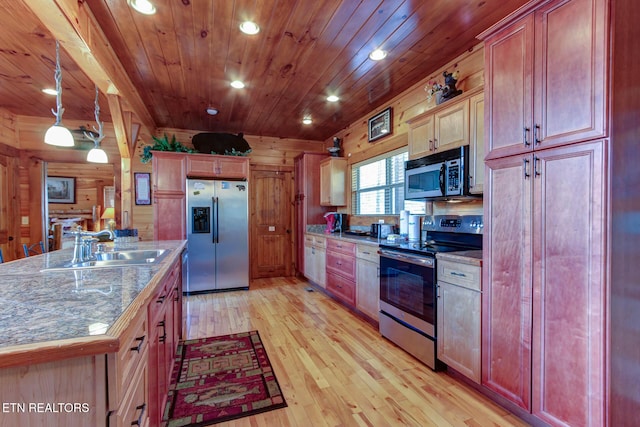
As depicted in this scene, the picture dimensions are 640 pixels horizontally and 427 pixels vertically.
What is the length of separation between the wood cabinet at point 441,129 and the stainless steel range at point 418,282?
0.65 meters

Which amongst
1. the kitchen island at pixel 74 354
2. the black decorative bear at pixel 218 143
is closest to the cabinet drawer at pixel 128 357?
the kitchen island at pixel 74 354

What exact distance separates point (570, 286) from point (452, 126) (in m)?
1.49

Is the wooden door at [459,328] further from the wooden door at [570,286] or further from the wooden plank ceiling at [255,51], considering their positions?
the wooden plank ceiling at [255,51]

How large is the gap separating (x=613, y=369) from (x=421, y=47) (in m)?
2.49

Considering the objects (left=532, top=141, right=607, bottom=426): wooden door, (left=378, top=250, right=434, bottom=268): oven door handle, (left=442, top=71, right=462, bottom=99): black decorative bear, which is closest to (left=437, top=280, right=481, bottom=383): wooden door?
(left=378, top=250, right=434, bottom=268): oven door handle

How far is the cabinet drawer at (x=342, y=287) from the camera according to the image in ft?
11.6

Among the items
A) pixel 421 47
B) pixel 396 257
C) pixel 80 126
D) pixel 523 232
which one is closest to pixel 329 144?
pixel 421 47

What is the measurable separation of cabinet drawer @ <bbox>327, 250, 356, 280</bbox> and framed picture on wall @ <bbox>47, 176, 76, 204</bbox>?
23.0ft

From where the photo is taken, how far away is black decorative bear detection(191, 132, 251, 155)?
478 cm

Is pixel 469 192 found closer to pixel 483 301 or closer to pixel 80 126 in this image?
pixel 483 301

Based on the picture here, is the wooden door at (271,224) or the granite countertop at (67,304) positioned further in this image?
the wooden door at (271,224)

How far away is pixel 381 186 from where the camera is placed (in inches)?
162

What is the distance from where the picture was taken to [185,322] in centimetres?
329

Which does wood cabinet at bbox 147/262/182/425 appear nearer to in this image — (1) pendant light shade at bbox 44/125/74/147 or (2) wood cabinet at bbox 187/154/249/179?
(1) pendant light shade at bbox 44/125/74/147
